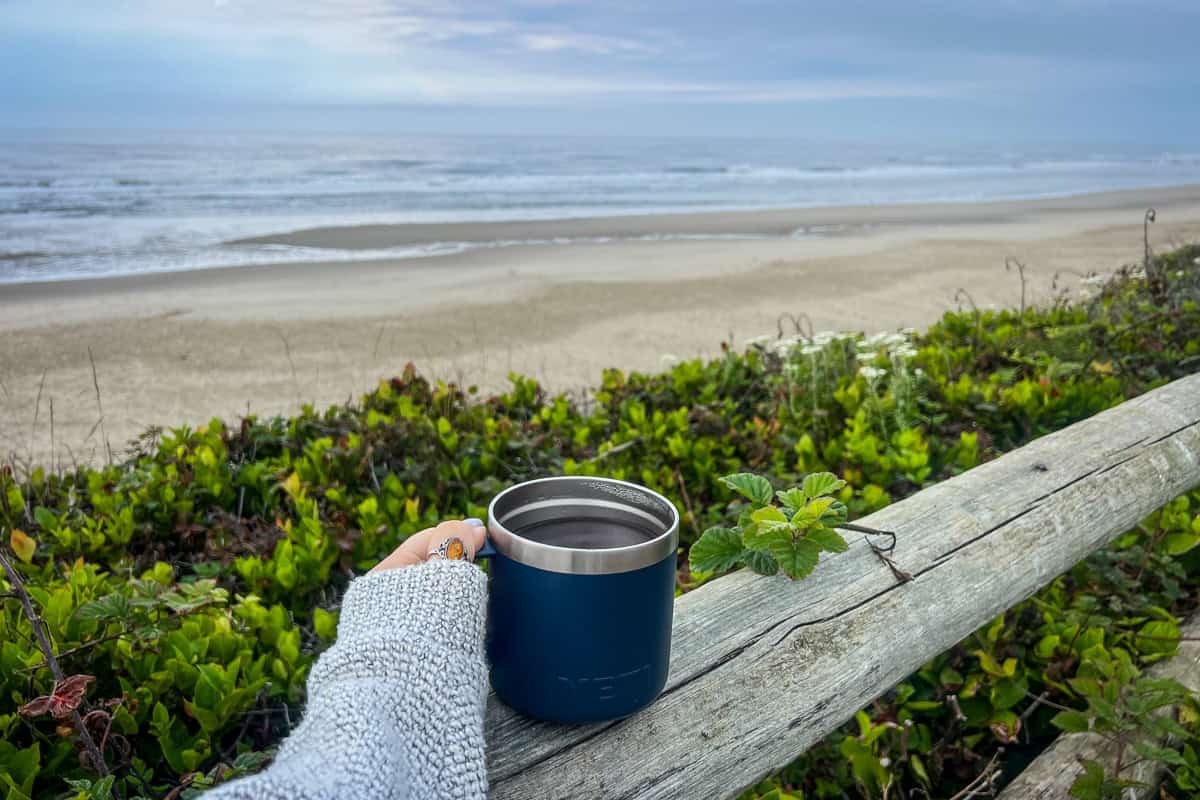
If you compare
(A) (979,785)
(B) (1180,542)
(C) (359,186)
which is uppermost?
(C) (359,186)

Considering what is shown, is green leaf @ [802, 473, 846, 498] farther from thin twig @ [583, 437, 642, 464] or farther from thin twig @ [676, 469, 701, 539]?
thin twig @ [583, 437, 642, 464]

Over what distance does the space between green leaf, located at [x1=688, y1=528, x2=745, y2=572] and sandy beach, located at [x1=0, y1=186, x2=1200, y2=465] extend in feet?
8.38

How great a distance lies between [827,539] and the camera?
160cm

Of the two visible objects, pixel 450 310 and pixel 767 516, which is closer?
pixel 767 516

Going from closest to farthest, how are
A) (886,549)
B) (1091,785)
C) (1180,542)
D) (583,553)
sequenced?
(583,553) → (1091,785) → (886,549) → (1180,542)

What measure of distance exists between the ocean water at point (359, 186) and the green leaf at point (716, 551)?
1261 cm

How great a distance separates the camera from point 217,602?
1.99m

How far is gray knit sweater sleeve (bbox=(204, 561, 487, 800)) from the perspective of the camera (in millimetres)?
860

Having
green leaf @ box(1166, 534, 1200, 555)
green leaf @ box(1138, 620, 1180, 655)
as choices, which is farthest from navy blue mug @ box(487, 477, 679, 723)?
green leaf @ box(1166, 534, 1200, 555)

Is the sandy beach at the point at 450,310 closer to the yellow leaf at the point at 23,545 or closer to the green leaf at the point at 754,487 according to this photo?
the yellow leaf at the point at 23,545

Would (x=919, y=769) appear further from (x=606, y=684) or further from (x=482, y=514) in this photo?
(x=482, y=514)

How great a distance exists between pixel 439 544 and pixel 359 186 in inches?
1055

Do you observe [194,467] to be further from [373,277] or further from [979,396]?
[373,277]

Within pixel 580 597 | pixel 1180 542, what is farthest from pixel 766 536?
pixel 1180 542
